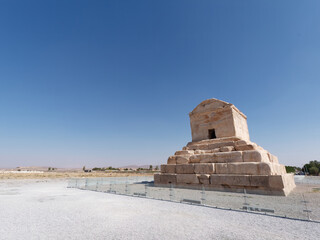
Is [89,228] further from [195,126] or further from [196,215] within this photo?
[195,126]

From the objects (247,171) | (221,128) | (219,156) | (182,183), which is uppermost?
(221,128)

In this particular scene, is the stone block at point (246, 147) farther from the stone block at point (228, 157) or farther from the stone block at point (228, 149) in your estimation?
the stone block at point (228, 157)

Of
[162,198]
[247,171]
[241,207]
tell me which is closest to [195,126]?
[247,171]

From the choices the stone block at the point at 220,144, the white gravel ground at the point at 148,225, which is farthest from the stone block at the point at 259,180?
the white gravel ground at the point at 148,225

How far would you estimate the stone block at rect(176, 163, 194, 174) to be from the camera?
1191 centimetres

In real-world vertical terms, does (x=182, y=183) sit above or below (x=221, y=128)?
below

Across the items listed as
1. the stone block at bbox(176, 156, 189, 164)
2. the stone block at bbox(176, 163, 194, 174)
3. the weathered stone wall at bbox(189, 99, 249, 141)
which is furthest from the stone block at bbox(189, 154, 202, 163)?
the weathered stone wall at bbox(189, 99, 249, 141)

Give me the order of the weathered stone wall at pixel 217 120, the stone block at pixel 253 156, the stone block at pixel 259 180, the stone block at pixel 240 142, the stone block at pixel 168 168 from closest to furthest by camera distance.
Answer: the stone block at pixel 259 180 → the stone block at pixel 253 156 → the stone block at pixel 240 142 → the stone block at pixel 168 168 → the weathered stone wall at pixel 217 120

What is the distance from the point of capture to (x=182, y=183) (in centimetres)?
1197

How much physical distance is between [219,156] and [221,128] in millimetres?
3490

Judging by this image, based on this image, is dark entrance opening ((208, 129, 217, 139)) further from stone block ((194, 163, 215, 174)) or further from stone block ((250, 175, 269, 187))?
stone block ((250, 175, 269, 187))

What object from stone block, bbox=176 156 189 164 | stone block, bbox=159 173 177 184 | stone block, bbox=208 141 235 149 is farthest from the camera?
stone block, bbox=176 156 189 164

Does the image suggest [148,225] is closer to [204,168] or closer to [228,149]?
[204,168]

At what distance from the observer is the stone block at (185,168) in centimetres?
1191
